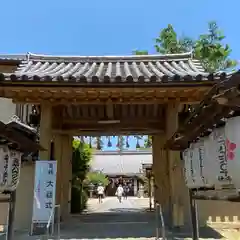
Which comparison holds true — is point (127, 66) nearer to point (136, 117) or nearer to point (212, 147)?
point (136, 117)

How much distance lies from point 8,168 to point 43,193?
206 cm

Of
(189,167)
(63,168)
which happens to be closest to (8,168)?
(189,167)

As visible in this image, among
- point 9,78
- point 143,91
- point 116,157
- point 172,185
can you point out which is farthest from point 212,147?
point 116,157

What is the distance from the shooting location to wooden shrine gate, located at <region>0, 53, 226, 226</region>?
23.4 feet

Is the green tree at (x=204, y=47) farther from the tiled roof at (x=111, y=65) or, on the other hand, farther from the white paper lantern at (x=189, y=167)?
the white paper lantern at (x=189, y=167)

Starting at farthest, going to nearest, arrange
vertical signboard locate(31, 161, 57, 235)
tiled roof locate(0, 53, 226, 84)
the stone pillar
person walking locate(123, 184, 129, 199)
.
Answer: person walking locate(123, 184, 129, 199) < the stone pillar < tiled roof locate(0, 53, 226, 84) < vertical signboard locate(31, 161, 57, 235)

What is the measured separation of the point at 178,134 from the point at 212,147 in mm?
1966

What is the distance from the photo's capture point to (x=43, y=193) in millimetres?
7086

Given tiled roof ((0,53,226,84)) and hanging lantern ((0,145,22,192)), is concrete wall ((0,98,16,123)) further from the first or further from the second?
hanging lantern ((0,145,22,192))

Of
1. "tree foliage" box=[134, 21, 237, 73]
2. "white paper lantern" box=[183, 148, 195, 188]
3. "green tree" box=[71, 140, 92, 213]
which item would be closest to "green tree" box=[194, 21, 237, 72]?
"tree foliage" box=[134, 21, 237, 73]

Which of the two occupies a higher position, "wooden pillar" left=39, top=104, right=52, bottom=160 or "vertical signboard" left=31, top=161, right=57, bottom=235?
"wooden pillar" left=39, top=104, right=52, bottom=160

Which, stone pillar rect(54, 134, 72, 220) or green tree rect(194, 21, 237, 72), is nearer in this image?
stone pillar rect(54, 134, 72, 220)

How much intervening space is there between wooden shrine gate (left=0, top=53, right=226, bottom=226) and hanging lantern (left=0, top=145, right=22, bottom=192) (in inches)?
83.1

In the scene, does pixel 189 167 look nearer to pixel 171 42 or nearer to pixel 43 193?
pixel 43 193
